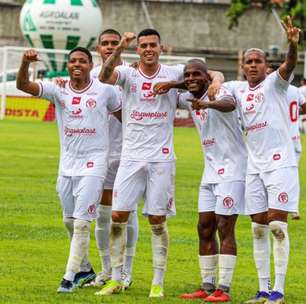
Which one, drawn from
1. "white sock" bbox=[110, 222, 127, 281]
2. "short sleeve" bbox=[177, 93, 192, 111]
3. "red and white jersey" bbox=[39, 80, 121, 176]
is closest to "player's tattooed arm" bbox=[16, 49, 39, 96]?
Result: "red and white jersey" bbox=[39, 80, 121, 176]

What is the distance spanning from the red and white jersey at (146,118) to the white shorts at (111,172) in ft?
2.31

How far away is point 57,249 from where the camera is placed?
1672cm

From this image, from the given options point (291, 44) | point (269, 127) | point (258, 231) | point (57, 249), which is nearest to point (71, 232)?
point (258, 231)

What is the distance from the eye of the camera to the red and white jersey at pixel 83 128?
1357cm

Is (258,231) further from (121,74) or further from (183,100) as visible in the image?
(121,74)

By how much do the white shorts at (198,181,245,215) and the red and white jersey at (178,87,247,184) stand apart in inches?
2.5

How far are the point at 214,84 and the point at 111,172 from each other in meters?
1.77

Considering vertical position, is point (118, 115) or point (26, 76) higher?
point (26, 76)

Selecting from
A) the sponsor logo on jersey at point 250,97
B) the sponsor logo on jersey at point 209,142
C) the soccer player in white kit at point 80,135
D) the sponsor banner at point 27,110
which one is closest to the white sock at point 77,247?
the soccer player in white kit at point 80,135

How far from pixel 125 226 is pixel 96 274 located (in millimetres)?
997

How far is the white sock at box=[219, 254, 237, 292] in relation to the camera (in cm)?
1320

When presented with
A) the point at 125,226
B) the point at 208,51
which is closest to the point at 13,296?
the point at 125,226

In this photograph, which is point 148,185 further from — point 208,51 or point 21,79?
point 208,51

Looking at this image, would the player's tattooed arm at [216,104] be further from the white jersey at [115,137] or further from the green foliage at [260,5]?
the green foliage at [260,5]
